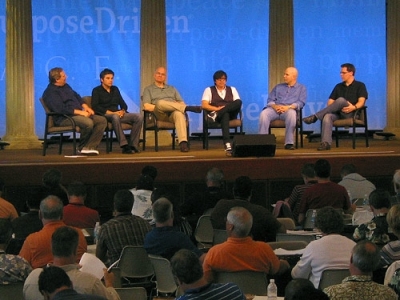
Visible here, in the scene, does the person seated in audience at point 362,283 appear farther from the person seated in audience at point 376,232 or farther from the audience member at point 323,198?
the audience member at point 323,198

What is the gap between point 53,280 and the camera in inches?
164

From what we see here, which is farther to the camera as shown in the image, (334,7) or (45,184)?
(334,7)

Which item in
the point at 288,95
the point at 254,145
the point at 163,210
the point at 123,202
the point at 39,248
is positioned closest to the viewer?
the point at 39,248

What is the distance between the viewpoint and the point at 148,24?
1359 cm

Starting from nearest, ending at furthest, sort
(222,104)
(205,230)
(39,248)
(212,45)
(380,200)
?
(39,248), (380,200), (205,230), (222,104), (212,45)

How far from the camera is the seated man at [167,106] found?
1154 cm

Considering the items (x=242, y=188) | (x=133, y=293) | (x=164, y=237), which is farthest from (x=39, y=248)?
(x=242, y=188)

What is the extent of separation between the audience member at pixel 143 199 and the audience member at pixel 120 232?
4.45ft

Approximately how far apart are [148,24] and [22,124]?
7.50ft

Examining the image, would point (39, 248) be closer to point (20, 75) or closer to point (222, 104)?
point (222, 104)

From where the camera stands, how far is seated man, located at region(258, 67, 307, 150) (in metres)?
11.6

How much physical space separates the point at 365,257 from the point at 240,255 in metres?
1.12

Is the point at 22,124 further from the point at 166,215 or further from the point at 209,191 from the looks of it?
the point at 166,215

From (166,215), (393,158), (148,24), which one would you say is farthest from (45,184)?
(148,24)
